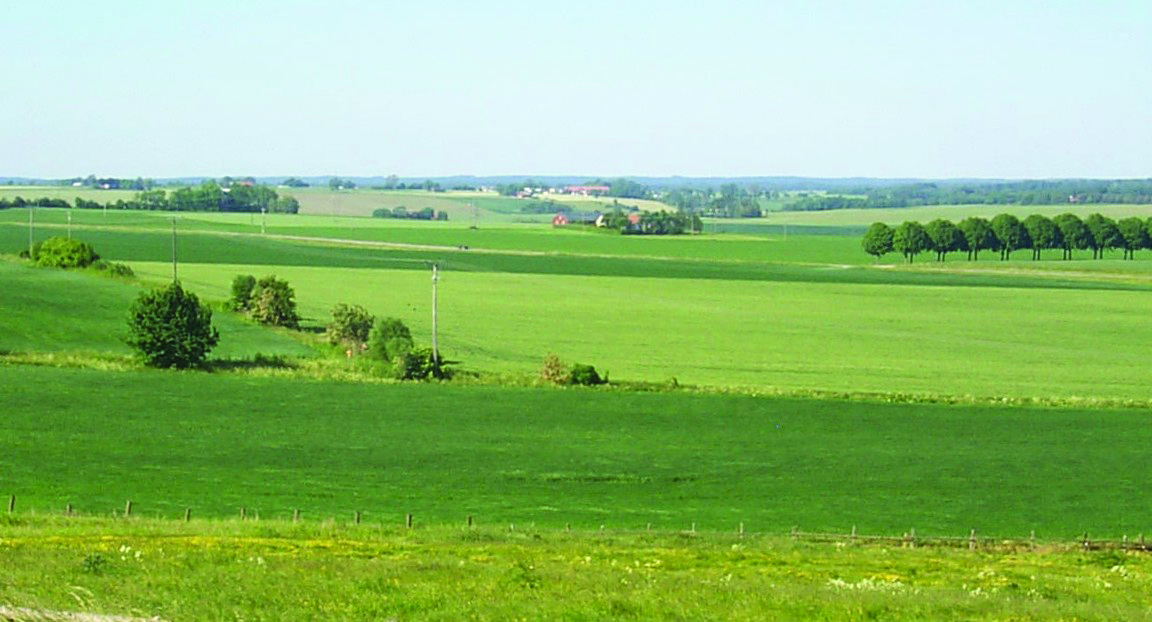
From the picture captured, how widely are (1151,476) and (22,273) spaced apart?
67842 mm

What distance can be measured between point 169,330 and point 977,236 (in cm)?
10018

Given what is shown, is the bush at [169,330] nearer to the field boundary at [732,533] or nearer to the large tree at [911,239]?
the field boundary at [732,533]

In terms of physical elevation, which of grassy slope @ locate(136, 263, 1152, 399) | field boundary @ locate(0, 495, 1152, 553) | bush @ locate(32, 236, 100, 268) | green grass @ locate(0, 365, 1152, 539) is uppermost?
bush @ locate(32, 236, 100, 268)

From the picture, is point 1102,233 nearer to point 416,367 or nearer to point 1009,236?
point 1009,236

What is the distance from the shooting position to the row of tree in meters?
146

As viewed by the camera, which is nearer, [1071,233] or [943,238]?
[943,238]

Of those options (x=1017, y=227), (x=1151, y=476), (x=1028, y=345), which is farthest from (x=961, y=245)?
(x=1151, y=476)

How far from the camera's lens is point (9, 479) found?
1545 inches

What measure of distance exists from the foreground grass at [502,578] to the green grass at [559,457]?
21.1 feet

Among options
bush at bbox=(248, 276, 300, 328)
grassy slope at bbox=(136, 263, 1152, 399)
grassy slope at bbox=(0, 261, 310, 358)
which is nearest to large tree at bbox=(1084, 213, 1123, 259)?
grassy slope at bbox=(136, 263, 1152, 399)

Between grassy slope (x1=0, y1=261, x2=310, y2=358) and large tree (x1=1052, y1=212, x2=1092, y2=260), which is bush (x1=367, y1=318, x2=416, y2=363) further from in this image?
large tree (x1=1052, y1=212, x2=1092, y2=260)

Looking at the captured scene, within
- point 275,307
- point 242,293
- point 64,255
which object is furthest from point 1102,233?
point 275,307

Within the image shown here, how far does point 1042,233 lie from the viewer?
491ft

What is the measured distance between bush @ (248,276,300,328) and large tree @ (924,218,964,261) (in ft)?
262
